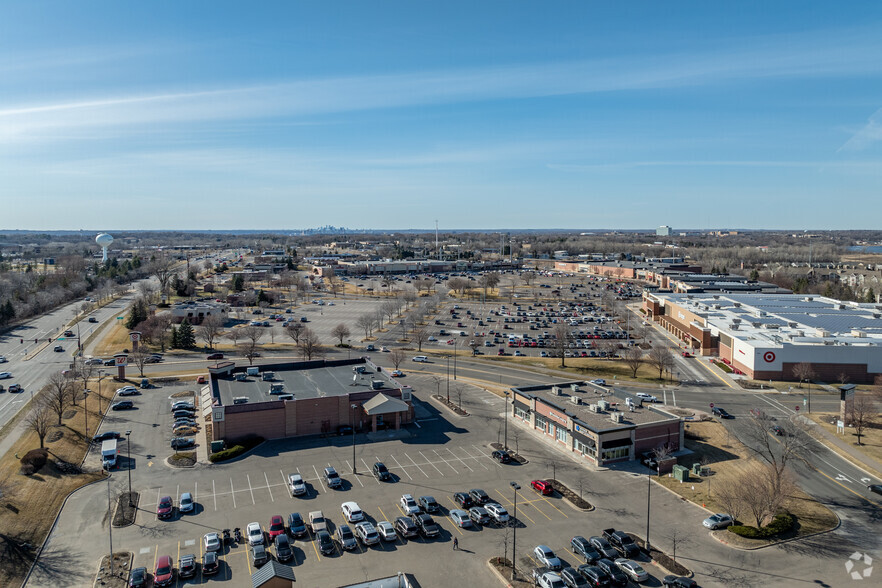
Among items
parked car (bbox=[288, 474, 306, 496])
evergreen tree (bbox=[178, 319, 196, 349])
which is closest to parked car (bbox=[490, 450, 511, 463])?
parked car (bbox=[288, 474, 306, 496])

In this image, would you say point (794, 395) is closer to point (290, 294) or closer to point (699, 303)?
point (699, 303)

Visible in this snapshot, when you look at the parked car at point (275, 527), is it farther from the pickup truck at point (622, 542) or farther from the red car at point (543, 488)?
the pickup truck at point (622, 542)

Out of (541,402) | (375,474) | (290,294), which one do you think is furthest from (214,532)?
(290,294)

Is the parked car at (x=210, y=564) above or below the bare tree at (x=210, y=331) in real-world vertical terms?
below

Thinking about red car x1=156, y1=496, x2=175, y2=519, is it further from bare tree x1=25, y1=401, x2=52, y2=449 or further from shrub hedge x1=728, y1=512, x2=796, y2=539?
shrub hedge x1=728, y1=512, x2=796, y2=539

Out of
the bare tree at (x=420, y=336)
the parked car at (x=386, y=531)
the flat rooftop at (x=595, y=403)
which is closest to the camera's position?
the parked car at (x=386, y=531)

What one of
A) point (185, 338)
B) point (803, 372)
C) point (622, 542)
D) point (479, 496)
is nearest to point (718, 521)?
point (622, 542)

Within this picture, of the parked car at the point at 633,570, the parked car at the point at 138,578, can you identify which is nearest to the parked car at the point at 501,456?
the parked car at the point at 633,570
